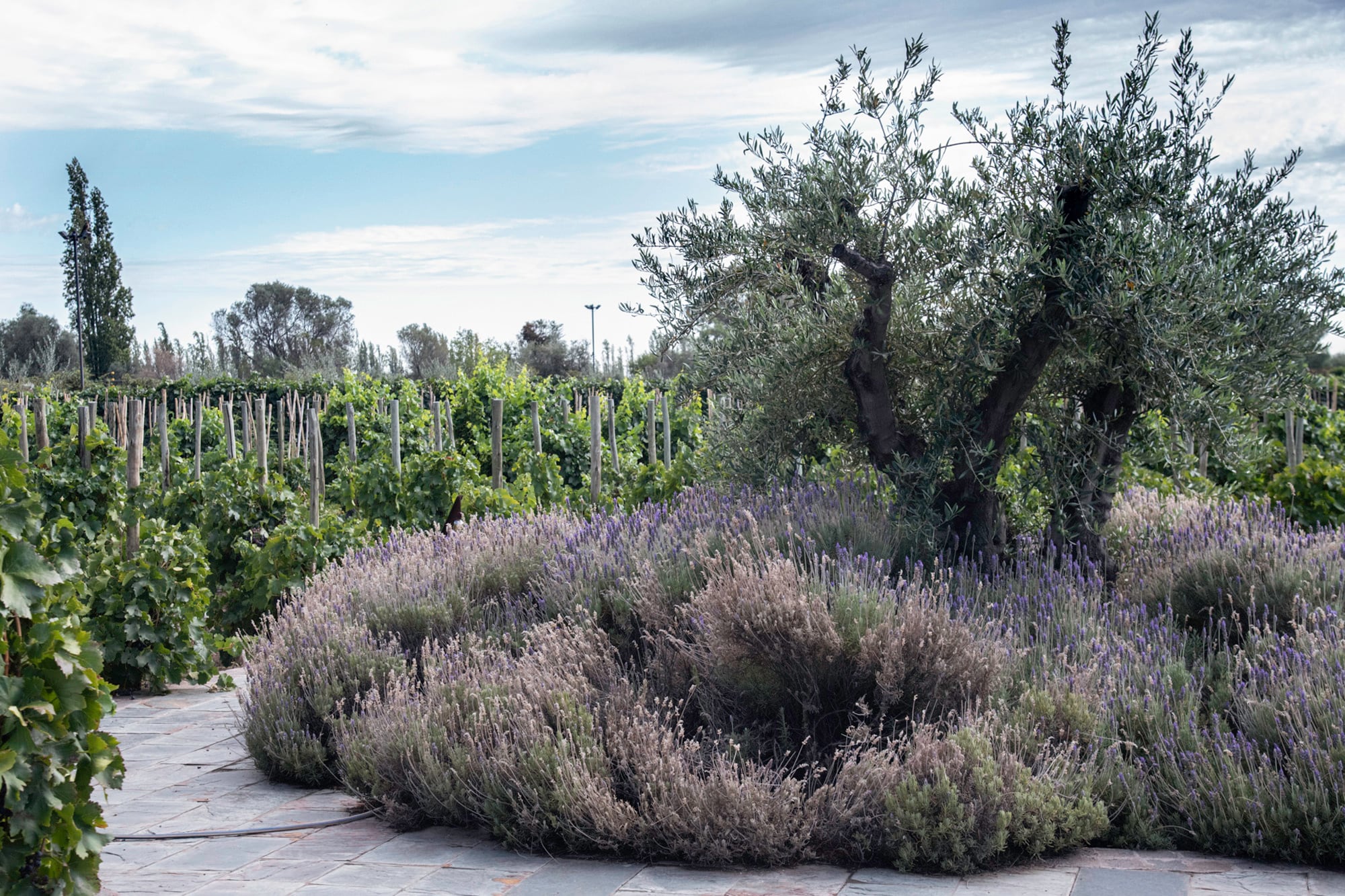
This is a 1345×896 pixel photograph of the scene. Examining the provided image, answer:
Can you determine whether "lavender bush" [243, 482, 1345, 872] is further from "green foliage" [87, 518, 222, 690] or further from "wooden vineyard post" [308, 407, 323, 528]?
"wooden vineyard post" [308, 407, 323, 528]

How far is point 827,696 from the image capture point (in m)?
4.37

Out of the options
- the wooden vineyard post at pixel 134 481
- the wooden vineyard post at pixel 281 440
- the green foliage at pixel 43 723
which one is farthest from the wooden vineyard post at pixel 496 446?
the green foliage at pixel 43 723

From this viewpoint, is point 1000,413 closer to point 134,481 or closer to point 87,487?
point 134,481

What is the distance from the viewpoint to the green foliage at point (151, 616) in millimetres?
6391

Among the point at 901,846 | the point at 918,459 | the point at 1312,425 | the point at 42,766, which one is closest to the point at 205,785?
the point at 42,766

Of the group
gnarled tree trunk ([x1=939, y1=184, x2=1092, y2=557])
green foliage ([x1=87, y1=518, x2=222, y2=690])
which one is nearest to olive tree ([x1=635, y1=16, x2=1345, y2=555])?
gnarled tree trunk ([x1=939, y1=184, x2=1092, y2=557])

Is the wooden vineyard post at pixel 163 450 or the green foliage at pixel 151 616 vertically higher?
the wooden vineyard post at pixel 163 450

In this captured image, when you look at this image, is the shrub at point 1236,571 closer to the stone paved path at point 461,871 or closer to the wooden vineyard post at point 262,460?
the stone paved path at point 461,871

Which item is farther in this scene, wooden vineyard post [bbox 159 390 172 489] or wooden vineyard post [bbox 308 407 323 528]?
wooden vineyard post [bbox 159 390 172 489]

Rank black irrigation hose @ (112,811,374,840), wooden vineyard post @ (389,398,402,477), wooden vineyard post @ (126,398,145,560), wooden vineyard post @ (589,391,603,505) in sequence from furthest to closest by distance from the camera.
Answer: wooden vineyard post @ (389,398,402,477) → wooden vineyard post @ (589,391,603,505) → wooden vineyard post @ (126,398,145,560) → black irrigation hose @ (112,811,374,840)

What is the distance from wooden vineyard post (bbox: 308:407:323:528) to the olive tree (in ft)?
12.7

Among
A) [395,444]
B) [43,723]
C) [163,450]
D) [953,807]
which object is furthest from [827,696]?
[163,450]

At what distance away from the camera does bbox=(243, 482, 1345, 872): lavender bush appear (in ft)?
11.8

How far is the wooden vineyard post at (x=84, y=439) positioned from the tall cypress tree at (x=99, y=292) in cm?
4563
